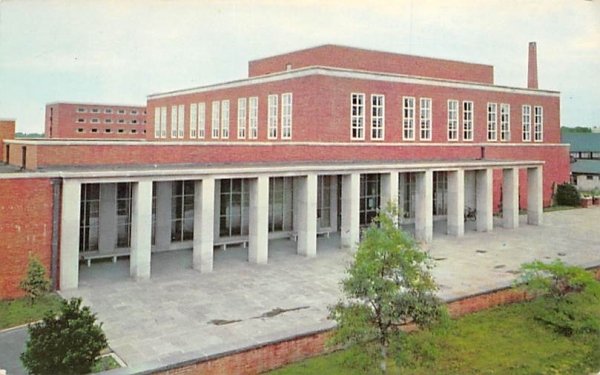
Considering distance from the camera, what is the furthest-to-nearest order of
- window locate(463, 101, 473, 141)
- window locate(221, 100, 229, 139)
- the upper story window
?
the upper story window → window locate(221, 100, 229, 139) → window locate(463, 101, 473, 141)

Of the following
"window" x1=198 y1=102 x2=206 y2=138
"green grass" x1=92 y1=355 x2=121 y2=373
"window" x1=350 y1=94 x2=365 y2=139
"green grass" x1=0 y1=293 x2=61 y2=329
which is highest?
"window" x1=198 y1=102 x2=206 y2=138

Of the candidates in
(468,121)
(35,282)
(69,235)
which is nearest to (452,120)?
(468,121)

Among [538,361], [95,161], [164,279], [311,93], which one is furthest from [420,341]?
[311,93]

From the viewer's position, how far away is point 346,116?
29.0 meters

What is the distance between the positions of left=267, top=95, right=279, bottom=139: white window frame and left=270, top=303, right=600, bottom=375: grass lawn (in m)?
19.9

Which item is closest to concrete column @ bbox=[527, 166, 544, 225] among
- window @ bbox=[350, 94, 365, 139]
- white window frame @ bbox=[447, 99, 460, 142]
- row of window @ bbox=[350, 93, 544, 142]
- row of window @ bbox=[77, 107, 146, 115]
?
white window frame @ bbox=[447, 99, 460, 142]

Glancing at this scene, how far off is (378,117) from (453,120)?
691cm

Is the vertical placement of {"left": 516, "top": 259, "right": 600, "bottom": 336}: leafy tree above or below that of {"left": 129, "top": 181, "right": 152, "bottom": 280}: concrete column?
below

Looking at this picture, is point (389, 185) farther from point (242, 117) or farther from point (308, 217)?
point (242, 117)

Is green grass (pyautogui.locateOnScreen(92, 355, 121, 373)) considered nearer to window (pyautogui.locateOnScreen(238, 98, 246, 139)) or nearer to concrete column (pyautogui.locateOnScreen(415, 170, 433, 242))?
concrete column (pyautogui.locateOnScreen(415, 170, 433, 242))

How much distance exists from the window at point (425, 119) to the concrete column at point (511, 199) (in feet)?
19.7

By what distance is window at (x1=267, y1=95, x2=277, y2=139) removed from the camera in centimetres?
3173

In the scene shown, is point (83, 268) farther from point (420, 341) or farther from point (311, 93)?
point (311, 93)

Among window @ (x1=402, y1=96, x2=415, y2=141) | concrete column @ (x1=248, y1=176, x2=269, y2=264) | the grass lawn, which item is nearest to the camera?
the grass lawn
